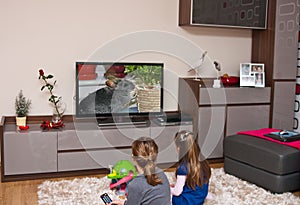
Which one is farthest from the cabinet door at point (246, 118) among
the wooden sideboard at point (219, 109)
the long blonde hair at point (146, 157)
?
the long blonde hair at point (146, 157)

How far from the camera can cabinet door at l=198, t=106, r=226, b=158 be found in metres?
4.39

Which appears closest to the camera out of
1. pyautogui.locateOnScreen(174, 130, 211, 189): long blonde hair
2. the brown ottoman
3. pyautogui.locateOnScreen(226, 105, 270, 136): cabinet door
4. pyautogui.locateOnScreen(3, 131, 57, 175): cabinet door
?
pyautogui.locateOnScreen(174, 130, 211, 189): long blonde hair

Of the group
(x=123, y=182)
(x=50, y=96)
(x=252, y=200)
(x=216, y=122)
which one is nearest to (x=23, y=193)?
(x=123, y=182)

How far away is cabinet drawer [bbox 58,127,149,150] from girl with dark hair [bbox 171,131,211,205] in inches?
53.5

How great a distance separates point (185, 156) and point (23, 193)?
160cm

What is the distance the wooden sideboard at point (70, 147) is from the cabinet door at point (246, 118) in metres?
0.79

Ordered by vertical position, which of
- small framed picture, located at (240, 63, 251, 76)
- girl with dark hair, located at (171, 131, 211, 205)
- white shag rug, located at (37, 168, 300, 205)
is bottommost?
white shag rug, located at (37, 168, 300, 205)

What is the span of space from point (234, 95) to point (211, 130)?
19.7 inches

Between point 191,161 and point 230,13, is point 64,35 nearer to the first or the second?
point 230,13

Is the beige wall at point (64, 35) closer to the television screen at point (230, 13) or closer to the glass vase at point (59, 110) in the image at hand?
the glass vase at point (59, 110)

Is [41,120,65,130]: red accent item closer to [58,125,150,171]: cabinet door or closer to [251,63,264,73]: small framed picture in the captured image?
[58,125,150,171]: cabinet door

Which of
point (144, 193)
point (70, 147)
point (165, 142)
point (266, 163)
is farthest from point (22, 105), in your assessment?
point (266, 163)

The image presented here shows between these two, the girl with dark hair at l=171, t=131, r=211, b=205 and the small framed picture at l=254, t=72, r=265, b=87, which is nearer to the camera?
the girl with dark hair at l=171, t=131, r=211, b=205

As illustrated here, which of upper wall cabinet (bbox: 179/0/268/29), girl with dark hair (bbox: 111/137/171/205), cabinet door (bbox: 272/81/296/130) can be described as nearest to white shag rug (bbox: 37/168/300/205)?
girl with dark hair (bbox: 111/137/171/205)
